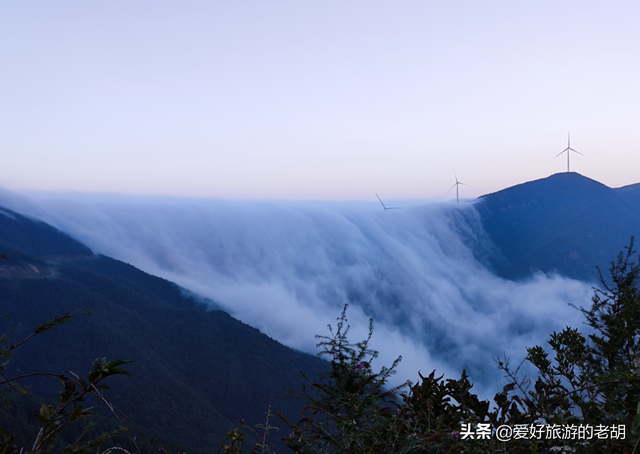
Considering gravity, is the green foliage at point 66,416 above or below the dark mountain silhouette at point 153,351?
above

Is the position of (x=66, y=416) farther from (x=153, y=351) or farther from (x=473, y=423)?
(x=153, y=351)

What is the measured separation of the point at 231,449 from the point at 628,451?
2617 mm

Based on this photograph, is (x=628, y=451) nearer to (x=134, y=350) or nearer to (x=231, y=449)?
(x=231, y=449)

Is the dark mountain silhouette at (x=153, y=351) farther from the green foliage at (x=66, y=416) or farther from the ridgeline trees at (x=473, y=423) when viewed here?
the green foliage at (x=66, y=416)

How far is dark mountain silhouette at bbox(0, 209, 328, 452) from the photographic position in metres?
100

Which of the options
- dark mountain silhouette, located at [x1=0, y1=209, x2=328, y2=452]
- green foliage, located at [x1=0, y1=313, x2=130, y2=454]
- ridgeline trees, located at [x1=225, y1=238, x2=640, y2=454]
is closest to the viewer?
green foliage, located at [x1=0, y1=313, x2=130, y2=454]

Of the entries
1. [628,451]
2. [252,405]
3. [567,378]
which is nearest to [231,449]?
[628,451]

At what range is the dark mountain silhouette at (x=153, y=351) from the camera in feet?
329

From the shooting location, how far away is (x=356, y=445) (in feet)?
9.35

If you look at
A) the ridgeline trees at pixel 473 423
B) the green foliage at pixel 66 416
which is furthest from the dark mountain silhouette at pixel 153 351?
the green foliage at pixel 66 416

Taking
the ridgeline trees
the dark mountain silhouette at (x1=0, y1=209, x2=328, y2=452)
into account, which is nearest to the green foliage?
the ridgeline trees

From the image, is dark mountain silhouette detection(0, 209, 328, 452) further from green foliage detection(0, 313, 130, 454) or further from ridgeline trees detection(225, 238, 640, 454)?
green foliage detection(0, 313, 130, 454)

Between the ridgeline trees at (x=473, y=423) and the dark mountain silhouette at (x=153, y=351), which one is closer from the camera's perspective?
the ridgeline trees at (x=473, y=423)

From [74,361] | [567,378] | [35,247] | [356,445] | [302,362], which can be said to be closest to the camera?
[356,445]
